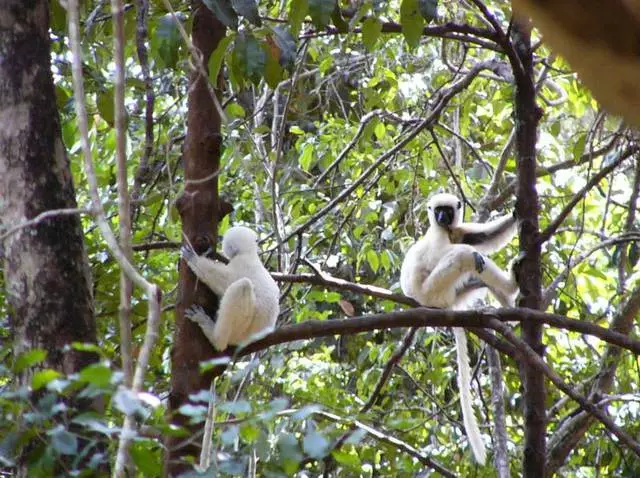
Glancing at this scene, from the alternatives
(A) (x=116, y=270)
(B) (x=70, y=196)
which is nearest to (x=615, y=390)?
(A) (x=116, y=270)

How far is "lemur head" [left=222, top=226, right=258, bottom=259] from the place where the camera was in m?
4.85

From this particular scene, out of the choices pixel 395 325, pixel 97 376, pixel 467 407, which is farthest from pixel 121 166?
pixel 467 407

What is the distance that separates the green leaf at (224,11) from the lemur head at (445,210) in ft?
12.5

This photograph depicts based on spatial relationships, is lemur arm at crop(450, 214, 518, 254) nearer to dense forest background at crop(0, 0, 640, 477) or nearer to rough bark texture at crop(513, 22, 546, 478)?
dense forest background at crop(0, 0, 640, 477)

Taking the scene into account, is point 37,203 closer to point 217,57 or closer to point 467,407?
point 217,57

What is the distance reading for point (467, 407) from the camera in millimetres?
5348

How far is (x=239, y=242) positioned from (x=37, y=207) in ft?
7.54

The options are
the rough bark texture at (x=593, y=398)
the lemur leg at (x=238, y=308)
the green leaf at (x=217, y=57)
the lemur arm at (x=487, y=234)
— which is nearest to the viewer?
the green leaf at (x=217, y=57)

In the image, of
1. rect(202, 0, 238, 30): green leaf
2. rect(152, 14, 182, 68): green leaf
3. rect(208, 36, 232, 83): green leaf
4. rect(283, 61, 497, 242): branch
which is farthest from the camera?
rect(283, 61, 497, 242): branch

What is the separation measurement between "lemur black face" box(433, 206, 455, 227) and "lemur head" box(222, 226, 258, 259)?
6.46 feet

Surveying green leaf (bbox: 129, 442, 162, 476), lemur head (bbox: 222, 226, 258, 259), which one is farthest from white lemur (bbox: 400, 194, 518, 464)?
green leaf (bbox: 129, 442, 162, 476)

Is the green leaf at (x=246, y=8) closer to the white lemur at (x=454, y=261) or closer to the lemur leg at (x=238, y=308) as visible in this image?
the lemur leg at (x=238, y=308)

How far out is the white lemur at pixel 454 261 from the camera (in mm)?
6121

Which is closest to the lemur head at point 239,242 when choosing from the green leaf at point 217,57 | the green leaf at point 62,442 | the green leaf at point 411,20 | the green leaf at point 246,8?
the green leaf at point 217,57
